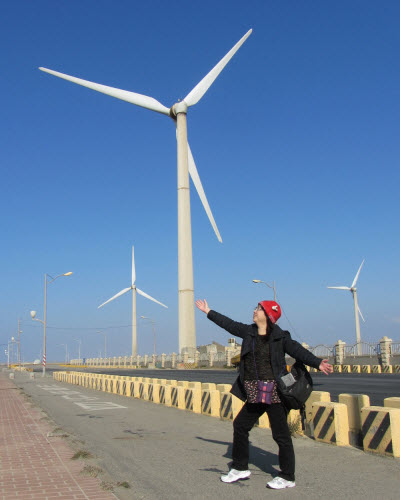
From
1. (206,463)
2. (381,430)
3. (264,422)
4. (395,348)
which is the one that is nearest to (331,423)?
(381,430)

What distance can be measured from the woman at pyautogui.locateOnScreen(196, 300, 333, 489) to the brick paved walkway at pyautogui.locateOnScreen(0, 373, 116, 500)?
158 centimetres

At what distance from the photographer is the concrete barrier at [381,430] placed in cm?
707

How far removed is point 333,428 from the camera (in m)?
8.24

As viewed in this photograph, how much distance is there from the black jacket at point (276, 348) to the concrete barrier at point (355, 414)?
2.73 m

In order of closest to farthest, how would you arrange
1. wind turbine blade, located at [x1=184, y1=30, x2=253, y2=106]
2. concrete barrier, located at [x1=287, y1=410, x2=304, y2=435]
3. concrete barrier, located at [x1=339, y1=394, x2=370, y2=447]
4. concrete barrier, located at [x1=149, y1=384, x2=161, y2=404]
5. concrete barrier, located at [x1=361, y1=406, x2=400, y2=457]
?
concrete barrier, located at [x1=361, y1=406, x2=400, y2=457], concrete barrier, located at [x1=339, y1=394, x2=370, y2=447], concrete barrier, located at [x1=287, y1=410, x2=304, y2=435], concrete barrier, located at [x1=149, y1=384, x2=161, y2=404], wind turbine blade, located at [x1=184, y1=30, x2=253, y2=106]

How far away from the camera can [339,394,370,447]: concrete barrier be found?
26.3 feet

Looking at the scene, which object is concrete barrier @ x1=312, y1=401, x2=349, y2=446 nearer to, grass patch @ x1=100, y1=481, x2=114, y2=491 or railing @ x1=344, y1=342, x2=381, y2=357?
grass patch @ x1=100, y1=481, x2=114, y2=491

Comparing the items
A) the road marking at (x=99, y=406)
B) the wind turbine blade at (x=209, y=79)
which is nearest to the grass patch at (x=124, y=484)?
the road marking at (x=99, y=406)

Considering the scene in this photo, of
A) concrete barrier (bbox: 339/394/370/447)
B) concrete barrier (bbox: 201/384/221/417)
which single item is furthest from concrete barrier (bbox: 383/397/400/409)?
concrete barrier (bbox: 201/384/221/417)

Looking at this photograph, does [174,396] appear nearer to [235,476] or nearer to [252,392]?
[235,476]

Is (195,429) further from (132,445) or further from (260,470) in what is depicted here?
(260,470)

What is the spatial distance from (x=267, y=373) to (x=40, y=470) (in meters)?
3.40

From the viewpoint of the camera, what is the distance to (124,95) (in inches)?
1890

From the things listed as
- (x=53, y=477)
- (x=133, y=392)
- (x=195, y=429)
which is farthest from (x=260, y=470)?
(x=133, y=392)
